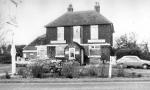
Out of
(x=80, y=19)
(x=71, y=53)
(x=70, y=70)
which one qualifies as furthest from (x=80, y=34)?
(x=70, y=70)

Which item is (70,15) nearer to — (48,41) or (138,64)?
(48,41)

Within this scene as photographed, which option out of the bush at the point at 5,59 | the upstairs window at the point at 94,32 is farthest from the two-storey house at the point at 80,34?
the bush at the point at 5,59

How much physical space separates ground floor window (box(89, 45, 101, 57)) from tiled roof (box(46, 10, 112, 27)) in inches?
155

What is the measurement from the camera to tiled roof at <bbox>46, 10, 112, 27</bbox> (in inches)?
1661

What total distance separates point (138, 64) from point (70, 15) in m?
18.9

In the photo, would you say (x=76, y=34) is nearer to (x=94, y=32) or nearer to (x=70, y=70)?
(x=94, y=32)

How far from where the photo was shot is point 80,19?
43.5 m

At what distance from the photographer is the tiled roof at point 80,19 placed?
4219 cm

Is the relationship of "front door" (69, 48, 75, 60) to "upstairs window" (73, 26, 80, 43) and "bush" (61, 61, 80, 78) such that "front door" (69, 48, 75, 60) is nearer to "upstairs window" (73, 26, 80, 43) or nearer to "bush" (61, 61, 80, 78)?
"upstairs window" (73, 26, 80, 43)

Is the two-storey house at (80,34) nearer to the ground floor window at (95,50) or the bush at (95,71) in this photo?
the ground floor window at (95,50)

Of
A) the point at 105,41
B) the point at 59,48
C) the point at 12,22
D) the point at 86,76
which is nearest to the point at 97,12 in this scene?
the point at 105,41

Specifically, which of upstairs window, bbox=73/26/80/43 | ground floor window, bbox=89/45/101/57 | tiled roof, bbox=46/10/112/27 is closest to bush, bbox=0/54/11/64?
tiled roof, bbox=46/10/112/27

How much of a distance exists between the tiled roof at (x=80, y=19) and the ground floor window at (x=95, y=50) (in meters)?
3.94

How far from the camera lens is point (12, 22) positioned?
46.1 ft
